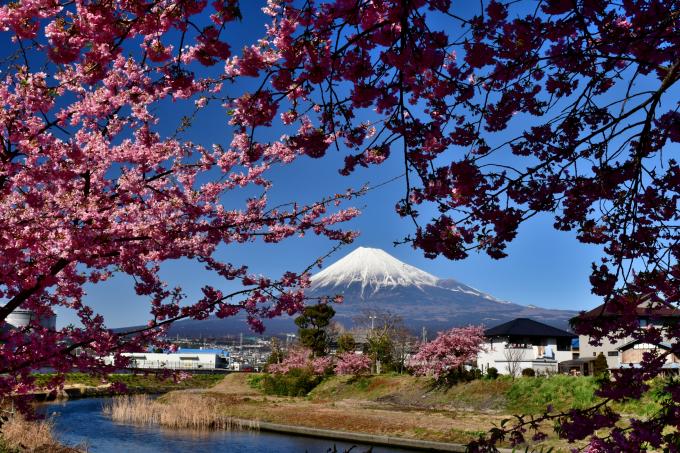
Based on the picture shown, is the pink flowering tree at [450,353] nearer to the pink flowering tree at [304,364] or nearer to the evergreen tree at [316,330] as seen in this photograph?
the pink flowering tree at [304,364]

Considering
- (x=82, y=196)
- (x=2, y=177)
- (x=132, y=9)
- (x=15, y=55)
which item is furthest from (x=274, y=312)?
(x=132, y=9)

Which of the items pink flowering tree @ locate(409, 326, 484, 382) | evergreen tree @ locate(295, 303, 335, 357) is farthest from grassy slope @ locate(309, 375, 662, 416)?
evergreen tree @ locate(295, 303, 335, 357)

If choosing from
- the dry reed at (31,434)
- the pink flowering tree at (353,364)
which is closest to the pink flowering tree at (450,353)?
the pink flowering tree at (353,364)

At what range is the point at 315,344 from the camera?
4272cm

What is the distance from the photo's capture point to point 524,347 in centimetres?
4316

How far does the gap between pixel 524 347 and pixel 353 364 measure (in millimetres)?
13581

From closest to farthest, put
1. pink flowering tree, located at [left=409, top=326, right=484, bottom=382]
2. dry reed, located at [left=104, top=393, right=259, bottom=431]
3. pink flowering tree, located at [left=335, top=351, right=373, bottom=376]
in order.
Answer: dry reed, located at [left=104, top=393, right=259, bottom=431], pink flowering tree, located at [left=409, top=326, right=484, bottom=382], pink flowering tree, located at [left=335, top=351, right=373, bottom=376]

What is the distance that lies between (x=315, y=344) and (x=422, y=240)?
3905cm

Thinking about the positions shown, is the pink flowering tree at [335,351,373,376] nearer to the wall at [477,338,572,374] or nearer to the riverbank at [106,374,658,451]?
the riverbank at [106,374,658,451]

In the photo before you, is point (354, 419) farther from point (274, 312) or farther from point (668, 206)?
point (668, 206)

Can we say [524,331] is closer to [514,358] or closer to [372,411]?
[514,358]

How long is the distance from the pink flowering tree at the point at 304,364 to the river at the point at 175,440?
1590 cm

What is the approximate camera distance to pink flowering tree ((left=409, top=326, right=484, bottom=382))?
Result: 29797 millimetres

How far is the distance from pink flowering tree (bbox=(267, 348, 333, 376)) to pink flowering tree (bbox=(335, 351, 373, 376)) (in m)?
1.26
